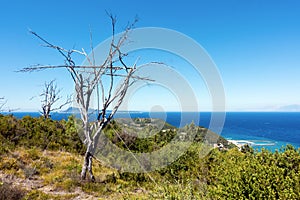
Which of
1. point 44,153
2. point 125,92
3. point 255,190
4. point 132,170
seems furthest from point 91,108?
point 255,190

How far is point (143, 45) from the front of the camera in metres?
8.61

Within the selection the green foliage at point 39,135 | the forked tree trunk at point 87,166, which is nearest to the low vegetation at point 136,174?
the green foliage at point 39,135

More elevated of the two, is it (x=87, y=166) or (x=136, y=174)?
(x=87, y=166)

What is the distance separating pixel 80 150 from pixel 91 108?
6350mm

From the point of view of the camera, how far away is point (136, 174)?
9.78 m

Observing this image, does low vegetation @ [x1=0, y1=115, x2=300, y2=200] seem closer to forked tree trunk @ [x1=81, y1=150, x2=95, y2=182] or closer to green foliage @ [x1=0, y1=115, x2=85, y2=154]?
green foliage @ [x1=0, y1=115, x2=85, y2=154]

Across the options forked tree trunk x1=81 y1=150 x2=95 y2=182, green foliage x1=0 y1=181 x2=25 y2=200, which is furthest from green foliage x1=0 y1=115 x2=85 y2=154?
green foliage x1=0 y1=181 x2=25 y2=200

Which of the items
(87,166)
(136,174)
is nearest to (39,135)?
(87,166)

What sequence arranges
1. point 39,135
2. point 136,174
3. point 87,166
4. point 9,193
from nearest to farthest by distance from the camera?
point 9,193, point 87,166, point 136,174, point 39,135

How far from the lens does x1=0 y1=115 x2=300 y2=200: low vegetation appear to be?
12.1 feet

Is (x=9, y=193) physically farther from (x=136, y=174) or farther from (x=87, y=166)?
(x=136, y=174)

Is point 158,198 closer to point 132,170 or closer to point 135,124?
point 132,170

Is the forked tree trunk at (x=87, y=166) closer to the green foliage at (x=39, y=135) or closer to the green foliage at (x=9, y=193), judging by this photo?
the green foliage at (x=9, y=193)

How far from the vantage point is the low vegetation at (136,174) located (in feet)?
12.1
